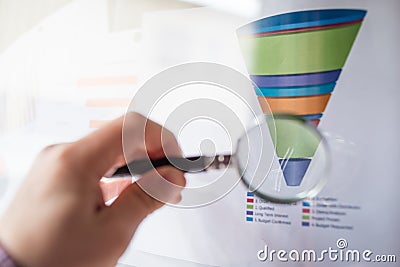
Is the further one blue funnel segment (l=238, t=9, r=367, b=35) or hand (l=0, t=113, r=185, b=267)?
blue funnel segment (l=238, t=9, r=367, b=35)

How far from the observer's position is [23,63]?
790 millimetres

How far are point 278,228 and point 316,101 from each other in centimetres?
16

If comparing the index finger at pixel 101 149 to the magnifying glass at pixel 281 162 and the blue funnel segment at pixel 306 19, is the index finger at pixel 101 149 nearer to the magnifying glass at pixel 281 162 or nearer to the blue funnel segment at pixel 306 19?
the magnifying glass at pixel 281 162

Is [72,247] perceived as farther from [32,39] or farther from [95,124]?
[32,39]

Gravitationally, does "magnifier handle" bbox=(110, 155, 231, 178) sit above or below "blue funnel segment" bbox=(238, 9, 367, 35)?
below

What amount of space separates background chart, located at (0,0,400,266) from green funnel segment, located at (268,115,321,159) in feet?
0.07

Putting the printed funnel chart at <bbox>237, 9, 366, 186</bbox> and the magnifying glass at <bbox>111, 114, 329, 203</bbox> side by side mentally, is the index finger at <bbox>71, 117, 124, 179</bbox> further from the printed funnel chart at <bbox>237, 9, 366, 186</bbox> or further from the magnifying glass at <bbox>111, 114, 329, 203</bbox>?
the printed funnel chart at <bbox>237, 9, 366, 186</bbox>

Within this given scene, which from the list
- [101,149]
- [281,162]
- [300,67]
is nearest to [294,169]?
[281,162]

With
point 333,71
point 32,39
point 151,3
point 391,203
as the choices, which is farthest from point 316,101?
point 32,39

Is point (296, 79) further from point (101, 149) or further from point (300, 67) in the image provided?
point (101, 149)

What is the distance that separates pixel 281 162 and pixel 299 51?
0.44 ft

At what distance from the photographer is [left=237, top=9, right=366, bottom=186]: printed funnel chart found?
0.59m

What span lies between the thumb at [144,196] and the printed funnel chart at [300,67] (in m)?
0.14

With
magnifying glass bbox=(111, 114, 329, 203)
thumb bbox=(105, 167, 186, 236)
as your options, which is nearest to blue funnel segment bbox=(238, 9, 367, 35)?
magnifying glass bbox=(111, 114, 329, 203)
